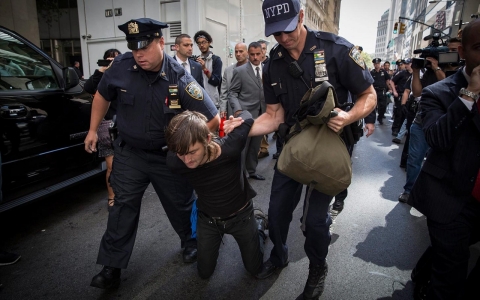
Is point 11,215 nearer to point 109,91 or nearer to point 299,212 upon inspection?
point 109,91

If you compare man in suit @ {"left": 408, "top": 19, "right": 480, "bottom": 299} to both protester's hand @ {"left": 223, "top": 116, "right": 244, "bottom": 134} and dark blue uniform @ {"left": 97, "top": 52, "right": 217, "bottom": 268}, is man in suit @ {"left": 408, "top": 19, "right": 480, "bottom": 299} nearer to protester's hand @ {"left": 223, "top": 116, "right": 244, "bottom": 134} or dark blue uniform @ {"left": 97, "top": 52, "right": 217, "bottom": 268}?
protester's hand @ {"left": 223, "top": 116, "right": 244, "bottom": 134}

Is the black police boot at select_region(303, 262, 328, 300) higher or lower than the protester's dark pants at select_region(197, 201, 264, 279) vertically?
lower

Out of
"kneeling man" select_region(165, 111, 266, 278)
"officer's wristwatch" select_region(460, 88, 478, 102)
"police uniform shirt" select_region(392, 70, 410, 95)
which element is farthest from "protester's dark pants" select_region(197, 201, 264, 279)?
"police uniform shirt" select_region(392, 70, 410, 95)

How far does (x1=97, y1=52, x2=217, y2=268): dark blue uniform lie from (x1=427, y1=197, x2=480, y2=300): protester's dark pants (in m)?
1.75

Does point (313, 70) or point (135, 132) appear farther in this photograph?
point (135, 132)

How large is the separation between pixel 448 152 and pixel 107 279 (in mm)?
2420

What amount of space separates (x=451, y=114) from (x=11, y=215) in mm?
4394

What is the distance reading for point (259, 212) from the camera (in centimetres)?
297

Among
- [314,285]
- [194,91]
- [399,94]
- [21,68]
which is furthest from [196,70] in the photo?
[399,94]

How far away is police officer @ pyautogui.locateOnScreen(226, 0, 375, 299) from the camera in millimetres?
1945

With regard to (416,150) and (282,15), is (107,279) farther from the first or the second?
(416,150)

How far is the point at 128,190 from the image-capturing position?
93.0 inches

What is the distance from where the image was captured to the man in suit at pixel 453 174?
1570mm

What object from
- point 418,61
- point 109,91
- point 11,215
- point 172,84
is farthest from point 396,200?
point 11,215
